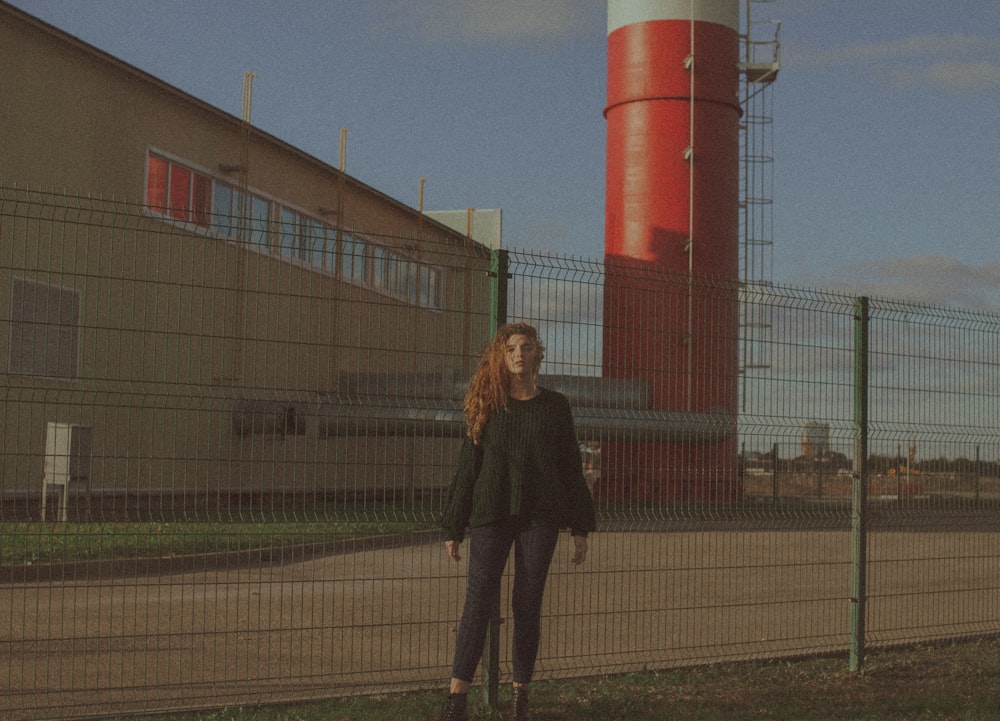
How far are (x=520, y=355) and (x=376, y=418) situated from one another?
109 cm

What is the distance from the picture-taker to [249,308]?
739 cm

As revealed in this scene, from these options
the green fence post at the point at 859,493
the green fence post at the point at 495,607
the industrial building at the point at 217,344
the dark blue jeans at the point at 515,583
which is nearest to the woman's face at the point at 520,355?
the green fence post at the point at 495,607

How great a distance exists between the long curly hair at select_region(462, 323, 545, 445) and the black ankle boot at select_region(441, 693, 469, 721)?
1193 mm

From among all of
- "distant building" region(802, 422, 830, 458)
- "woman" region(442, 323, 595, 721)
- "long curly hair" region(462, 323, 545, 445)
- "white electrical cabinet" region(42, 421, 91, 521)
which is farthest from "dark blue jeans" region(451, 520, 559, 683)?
"distant building" region(802, 422, 830, 458)

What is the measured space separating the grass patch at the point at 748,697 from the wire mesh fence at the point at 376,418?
0.26 metres

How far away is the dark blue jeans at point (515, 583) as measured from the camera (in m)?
6.09

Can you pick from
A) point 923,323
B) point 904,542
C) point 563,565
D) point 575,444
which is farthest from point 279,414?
point 563,565

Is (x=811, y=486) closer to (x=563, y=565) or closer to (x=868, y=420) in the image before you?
(x=868, y=420)

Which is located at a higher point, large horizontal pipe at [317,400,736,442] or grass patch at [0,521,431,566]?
large horizontal pipe at [317,400,736,442]

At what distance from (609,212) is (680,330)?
17.4m

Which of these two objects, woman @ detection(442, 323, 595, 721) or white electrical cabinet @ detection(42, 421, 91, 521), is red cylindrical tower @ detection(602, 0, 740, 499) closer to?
woman @ detection(442, 323, 595, 721)

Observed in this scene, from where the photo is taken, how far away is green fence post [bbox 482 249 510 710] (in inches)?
265

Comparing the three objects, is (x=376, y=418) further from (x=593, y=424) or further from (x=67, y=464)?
(x=67, y=464)

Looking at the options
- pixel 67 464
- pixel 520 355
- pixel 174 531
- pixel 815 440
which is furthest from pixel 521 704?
pixel 815 440
